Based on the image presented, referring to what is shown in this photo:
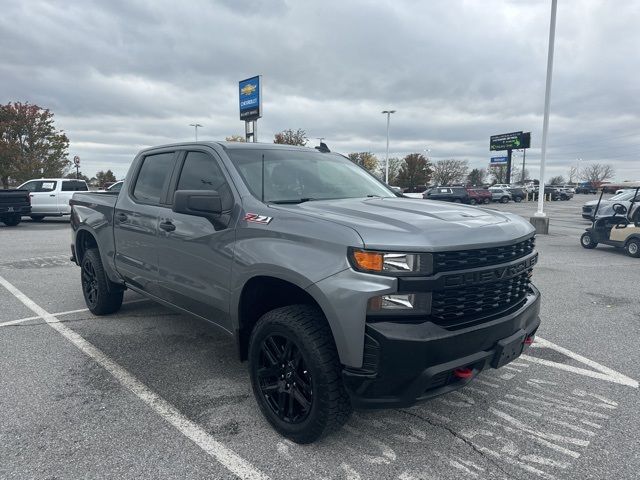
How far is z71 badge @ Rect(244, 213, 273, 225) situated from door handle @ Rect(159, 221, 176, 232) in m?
0.94

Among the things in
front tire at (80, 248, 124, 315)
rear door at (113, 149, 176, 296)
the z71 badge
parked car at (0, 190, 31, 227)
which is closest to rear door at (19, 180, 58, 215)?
parked car at (0, 190, 31, 227)

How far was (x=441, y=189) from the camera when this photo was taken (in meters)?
38.6

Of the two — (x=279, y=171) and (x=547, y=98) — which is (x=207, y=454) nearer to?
(x=279, y=171)

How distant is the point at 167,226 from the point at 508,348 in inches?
108

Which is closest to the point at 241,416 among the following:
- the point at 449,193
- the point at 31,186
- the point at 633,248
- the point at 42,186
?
the point at 633,248

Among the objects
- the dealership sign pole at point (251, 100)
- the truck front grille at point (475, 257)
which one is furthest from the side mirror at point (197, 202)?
the dealership sign pole at point (251, 100)

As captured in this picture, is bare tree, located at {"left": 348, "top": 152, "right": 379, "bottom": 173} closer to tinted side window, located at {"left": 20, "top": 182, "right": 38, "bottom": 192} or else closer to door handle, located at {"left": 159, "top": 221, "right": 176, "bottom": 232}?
tinted side window, located at {"left": 20, "top": 182, "right": 38, "bottom": 192}

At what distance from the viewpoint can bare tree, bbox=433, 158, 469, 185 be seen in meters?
87.7

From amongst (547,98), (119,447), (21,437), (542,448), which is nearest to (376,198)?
(542,448)

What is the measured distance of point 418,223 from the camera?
269 cm

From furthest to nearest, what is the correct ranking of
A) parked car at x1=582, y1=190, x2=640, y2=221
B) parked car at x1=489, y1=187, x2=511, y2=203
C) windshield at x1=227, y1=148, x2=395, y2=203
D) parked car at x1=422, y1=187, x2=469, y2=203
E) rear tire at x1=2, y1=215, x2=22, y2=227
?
parked car at x1=489, y1=187, x2=511, y2=203 → parked car at x1=422, y1=187, x2=469, y2=203 → rear tire at x1=2, y1=215, x2=22, y2=227 → parked car at x1=582, y1=190, x2=640, y2=221 → windshield at x1=227, y1=148, x2=395, y2=203

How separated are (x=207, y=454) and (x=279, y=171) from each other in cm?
207

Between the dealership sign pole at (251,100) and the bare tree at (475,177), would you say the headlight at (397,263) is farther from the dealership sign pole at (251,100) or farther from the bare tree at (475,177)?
the bare tree at (475,177)

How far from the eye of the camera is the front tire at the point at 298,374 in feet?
8.57
